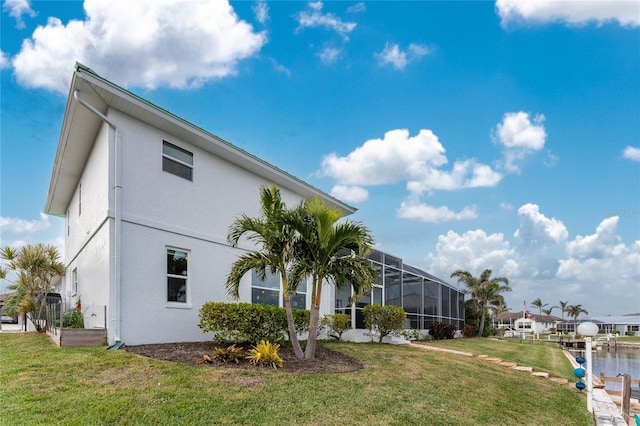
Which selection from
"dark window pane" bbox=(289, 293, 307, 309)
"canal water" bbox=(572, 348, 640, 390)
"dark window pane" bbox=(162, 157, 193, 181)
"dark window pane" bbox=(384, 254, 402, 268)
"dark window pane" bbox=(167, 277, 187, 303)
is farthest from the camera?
"canal water" bbox=(572, 348, 640, 390)

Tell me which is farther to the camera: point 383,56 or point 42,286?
point 383,56

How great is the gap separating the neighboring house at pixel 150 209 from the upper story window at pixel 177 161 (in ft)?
0.10

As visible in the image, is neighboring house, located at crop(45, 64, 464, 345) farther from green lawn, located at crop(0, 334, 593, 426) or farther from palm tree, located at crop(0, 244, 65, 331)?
green lawn, located at crop(0, 334, 593, 426)

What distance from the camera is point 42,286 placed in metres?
14.0

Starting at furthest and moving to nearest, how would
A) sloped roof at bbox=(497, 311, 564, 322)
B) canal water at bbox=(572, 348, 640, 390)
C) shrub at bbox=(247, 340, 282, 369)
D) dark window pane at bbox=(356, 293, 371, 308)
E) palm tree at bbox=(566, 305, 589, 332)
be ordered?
sloped roof at bbox=(497, 311, 564, 322) → palm tree at bbox=(566, 305, 589, 332) → canal water at bbox=(572, 348, 640, 390) → dark window pane at bbox=(356, 293, 371, 308) → shrub at bbox=(247, 340, 282, 369)

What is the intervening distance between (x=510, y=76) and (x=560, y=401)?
10.8m

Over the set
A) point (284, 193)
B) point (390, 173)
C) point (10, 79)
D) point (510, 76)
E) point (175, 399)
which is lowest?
point (175, 399)

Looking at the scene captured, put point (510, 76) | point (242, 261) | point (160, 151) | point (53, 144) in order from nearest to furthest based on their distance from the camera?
point (242, 261), point (160, 151), point (53, 144), point (510, 76)

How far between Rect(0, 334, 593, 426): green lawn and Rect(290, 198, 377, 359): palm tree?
77.2 inches

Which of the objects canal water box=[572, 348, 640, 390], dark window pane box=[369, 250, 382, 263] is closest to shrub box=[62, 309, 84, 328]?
dark window pane box=[369, 250, 382, 263]

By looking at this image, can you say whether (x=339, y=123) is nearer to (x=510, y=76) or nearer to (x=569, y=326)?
(x=510, y=76)

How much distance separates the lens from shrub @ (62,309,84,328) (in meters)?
9.95

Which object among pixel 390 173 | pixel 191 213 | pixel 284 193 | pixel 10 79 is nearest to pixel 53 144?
pixel 10 79

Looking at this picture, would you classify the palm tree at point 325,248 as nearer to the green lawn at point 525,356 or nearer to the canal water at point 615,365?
the green lawn at point 525,356
